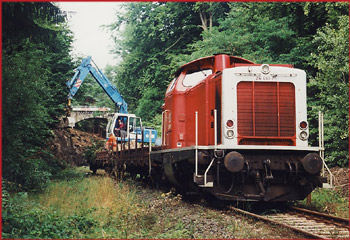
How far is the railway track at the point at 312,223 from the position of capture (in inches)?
194

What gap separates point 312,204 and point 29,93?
19.8 feet

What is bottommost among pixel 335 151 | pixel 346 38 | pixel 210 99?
pixel 335 151

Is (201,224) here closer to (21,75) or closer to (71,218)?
(71,218)

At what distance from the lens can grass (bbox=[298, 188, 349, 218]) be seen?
6863 mm

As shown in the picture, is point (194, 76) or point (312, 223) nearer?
point (312, 223)

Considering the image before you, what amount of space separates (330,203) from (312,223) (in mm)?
2276

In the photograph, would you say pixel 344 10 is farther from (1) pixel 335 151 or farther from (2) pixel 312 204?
(2) pixel 312 204

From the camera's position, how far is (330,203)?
25.0 ft

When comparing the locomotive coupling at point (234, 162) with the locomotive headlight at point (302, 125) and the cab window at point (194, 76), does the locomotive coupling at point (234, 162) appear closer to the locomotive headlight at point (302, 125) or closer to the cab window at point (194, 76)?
the locomotive headlight at point (302, 125)

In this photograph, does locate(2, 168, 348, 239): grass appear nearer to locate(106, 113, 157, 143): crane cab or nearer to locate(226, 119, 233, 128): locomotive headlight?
locate(226, 119, 233, 128): locomotive headlight

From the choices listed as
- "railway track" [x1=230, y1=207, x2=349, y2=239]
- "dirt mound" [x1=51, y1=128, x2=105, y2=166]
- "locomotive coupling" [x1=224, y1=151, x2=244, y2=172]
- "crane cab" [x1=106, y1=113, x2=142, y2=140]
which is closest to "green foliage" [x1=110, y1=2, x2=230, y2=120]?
"crane cab" [x1=106, y1=113, x2=142, y2=140]

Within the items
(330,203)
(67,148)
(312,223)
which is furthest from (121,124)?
(312,223)

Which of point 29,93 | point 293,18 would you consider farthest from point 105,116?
point 29,93

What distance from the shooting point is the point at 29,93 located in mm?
7543
